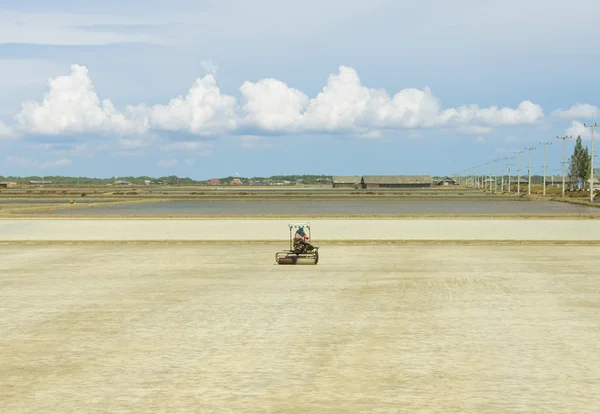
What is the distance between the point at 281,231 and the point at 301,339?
102ft

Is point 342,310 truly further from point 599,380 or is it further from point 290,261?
point 290,261

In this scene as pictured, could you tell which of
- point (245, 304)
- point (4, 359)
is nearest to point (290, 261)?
point (245, 304)

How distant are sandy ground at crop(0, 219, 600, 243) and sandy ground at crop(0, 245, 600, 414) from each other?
1423 centimetres

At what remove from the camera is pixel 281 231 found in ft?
149

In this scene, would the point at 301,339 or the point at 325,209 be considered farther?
the point at 325,209

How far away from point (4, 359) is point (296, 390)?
540 centimetres

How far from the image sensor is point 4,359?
12.9 metres

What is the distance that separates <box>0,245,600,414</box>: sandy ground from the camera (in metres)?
10.5

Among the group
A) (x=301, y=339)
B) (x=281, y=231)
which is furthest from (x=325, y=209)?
(x=301, y=339)

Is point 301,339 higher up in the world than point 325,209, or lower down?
higher up

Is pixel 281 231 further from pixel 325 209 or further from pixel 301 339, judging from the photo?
pixel 325 209

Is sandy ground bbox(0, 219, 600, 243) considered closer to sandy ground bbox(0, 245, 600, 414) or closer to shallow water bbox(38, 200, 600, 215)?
sandy ground bbox(0, 245, 600, 414)

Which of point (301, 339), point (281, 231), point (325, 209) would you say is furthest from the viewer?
point (325, 209)

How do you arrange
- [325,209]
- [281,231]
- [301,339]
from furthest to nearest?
[325,209] → [281,231] → [301,339]
